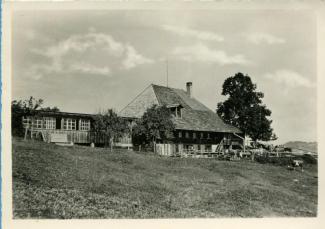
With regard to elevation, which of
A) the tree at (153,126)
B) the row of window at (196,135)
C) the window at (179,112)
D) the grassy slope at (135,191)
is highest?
the window at (179,112)

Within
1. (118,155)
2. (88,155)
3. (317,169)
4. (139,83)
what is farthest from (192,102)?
(317,169)

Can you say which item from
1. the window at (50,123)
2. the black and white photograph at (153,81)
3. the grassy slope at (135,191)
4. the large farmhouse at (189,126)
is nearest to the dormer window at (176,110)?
the large farmhouse at (189,126)

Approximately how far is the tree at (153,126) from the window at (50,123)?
4.24 m

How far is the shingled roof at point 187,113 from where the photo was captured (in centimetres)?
2069

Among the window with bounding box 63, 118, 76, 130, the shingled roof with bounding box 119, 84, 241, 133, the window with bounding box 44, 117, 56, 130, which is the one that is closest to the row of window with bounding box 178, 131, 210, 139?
the shingled roof with bounding box 119, 84, 241, 133

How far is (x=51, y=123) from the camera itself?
1586 centimetres

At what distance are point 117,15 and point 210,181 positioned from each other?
570 centimetres

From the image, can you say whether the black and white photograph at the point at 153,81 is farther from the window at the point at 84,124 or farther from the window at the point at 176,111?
Answer: the window at the point at 176,111

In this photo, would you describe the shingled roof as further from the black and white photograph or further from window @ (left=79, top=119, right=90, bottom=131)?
the black and white photograph

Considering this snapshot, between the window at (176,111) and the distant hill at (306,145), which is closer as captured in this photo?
the distant hill at (306,145)

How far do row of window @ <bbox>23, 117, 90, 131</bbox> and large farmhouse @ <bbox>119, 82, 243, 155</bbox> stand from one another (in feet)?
6.90

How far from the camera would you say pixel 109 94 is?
1066cm

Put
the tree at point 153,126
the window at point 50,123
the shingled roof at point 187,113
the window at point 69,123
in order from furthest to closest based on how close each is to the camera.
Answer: the shingled roof at point 187,113
the tree at point 153,126
the window at point 69,123
the window at point 50,123

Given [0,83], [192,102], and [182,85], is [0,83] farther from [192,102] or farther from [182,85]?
[192,102]
